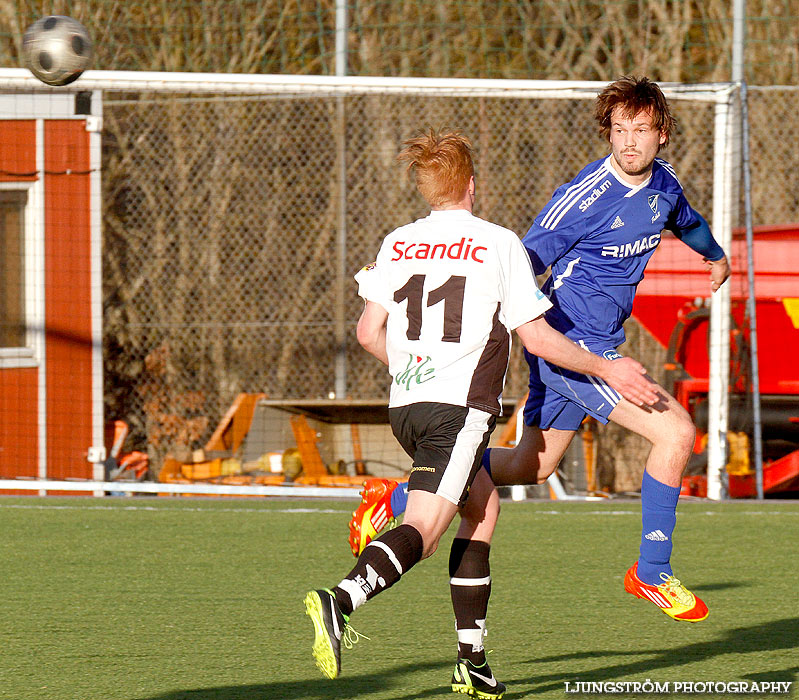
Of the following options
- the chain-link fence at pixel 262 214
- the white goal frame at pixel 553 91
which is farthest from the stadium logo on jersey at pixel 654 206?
the chain-link fence at pixel 262 214

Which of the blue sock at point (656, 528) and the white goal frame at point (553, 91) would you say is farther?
the white goal frame at point (553, 91)

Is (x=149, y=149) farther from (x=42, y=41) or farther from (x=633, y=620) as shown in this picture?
(x=633, y=620)

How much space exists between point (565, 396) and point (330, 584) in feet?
5.72

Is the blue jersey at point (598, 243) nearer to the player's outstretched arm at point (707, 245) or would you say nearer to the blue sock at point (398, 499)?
the player's outstretched arm at point (707, 245)

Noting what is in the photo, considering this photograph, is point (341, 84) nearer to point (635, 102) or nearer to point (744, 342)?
point (744, 342)

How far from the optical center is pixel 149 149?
12750 mm

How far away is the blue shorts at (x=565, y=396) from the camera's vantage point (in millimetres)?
4254

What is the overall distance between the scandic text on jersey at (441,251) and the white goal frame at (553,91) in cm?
505

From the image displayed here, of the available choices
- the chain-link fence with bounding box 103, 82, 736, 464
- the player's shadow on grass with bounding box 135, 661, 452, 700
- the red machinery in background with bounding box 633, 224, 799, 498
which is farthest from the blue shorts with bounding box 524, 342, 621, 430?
the chain-link fence with bounding box 103, 82, 736, 464

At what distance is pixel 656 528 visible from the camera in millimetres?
4188

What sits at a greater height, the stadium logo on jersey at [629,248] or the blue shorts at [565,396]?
the stadium logo on jersey at [629,248]

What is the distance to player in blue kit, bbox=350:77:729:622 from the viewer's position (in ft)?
13.7

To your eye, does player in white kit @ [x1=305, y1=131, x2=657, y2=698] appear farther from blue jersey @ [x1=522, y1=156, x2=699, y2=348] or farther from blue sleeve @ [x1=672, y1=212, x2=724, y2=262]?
blue sleeve @ [x1=672, y1=212, x2=724, y2=262]

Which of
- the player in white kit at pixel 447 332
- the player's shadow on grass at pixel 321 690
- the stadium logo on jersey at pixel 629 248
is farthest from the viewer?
the stadium logo on jersey at pixel 629 248
